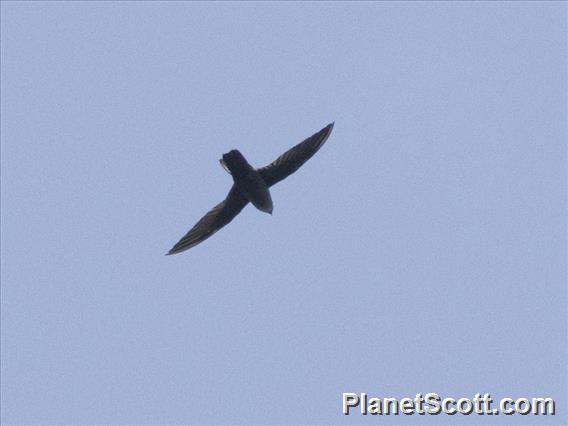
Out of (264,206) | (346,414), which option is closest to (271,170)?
(264,206)

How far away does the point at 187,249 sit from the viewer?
106 feet

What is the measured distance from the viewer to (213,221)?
107 ft

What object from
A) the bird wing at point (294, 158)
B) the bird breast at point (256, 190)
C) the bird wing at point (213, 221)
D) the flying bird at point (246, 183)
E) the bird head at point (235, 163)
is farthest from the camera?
the bird wing at point (213, 221)

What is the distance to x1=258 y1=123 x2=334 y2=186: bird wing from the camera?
3178cm

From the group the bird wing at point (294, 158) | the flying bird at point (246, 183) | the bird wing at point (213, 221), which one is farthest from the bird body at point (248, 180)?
the bird wing at point (213, 221)

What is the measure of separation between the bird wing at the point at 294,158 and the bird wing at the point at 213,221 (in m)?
0.94

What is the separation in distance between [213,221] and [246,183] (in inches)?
62.8

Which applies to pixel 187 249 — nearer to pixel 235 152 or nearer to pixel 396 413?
pixel 235 152

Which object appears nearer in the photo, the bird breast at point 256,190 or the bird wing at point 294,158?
the bird breast at point 256,190

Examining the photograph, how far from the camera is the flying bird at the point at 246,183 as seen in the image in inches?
1230

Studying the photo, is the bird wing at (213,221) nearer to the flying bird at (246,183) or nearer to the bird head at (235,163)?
the flying bird at (246,183)

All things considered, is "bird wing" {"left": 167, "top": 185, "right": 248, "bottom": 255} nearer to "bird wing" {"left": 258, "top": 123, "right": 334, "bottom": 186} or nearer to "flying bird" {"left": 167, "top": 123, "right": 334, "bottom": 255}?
"flying bird" {"left": 167, "top": 123, "right": 334, "bottom": 255}

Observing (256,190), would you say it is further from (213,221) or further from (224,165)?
(213,221)

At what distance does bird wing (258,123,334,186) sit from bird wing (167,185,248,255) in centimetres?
94
